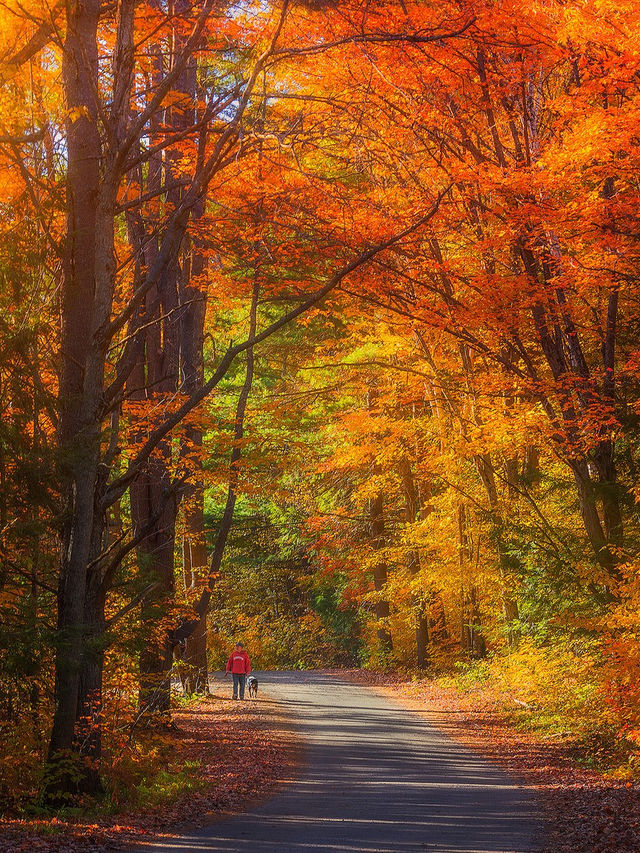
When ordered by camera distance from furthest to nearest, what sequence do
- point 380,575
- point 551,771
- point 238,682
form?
1. point 380,575
2. point 238,682
3. point 551,771

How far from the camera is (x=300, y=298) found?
1772 centimetres

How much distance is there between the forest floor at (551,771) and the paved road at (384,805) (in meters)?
0.29

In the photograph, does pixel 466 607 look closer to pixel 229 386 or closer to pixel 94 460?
pixel 229 386

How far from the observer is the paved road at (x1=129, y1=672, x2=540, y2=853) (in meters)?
8.01

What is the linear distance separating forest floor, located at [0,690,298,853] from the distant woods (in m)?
0.75

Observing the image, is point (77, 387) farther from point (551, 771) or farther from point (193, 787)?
point (551, 771)

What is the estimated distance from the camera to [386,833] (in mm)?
8492

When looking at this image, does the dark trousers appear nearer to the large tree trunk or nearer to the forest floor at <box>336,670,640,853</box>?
the forest floor at <box>336,670,640,853</box>

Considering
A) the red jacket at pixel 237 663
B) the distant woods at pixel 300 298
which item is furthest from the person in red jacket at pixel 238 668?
the distant woods at pixel 300 298

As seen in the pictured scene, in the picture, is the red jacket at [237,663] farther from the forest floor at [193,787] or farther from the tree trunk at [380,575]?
the tree trunk at [380,575]

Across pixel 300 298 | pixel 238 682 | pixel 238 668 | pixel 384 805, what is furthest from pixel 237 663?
pixel 384 805

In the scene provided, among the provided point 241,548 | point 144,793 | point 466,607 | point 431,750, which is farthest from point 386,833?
point 241,548

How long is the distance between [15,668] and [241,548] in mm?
29130

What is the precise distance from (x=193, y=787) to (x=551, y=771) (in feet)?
15.5
